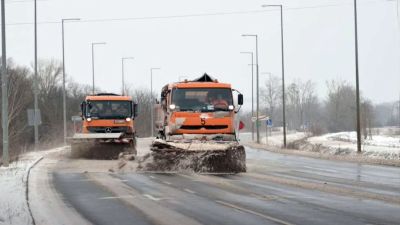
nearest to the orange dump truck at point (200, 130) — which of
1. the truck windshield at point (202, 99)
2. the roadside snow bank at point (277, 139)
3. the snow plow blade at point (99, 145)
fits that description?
the truck windshield at point (202, 99)

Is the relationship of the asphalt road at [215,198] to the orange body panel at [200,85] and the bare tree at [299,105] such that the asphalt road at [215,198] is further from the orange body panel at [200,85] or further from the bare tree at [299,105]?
the bare tree at [299,105]

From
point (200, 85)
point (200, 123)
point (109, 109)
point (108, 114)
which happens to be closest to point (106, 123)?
point (108, 114)

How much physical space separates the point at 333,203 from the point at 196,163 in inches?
335

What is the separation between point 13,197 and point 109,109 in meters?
16.5

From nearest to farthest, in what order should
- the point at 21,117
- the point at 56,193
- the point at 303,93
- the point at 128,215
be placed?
the point at 128,215 → the point at 56,193 → the point at 21,117 → the point at 303,93

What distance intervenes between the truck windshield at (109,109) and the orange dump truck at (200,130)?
6.73m

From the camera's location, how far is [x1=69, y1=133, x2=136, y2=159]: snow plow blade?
28562mm

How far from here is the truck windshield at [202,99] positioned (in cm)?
2289

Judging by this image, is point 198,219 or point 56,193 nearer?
point 198,219

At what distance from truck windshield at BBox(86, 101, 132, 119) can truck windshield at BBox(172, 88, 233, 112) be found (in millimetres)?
8024

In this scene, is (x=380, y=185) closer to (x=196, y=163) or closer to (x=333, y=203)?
(x=333, y=203)

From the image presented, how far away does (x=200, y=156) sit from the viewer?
69.2 feet

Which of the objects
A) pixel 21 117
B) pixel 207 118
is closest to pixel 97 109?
pixel 207 118

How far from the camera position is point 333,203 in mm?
13125
